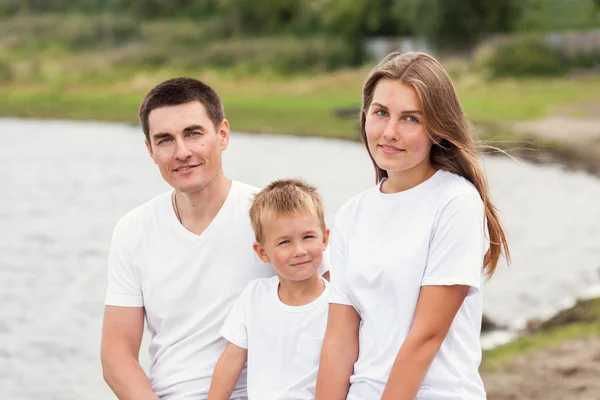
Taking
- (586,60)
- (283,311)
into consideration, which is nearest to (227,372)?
(283,311)

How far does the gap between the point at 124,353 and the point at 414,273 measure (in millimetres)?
1245

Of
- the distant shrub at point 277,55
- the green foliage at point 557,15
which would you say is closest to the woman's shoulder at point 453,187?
the distant shrub at point 277,55

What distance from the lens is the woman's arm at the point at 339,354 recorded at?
327cm

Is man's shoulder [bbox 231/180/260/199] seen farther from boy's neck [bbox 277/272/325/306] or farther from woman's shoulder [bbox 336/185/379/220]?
woman's shoulder [bbox 336/185/379/220]

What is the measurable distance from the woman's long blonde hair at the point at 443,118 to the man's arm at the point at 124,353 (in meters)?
1.29

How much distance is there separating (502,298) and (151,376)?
334 inches

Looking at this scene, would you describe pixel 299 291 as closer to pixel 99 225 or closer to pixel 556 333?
pixel 556 333

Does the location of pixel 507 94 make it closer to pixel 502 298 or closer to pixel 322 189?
pixel 322 189

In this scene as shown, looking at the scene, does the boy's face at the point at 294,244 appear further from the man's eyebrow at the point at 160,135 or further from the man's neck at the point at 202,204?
the man's eyebrow at the point at 160,135

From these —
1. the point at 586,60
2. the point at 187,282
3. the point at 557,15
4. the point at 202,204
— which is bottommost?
the point at 187,282

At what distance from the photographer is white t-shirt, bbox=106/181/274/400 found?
3.72 m

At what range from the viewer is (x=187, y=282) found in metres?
3.72

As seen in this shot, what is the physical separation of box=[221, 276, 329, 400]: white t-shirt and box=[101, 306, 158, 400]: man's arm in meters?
0.40

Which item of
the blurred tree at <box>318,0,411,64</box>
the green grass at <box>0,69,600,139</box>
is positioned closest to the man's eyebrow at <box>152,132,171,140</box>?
the green grass at <box>0,69,600,139</box>
